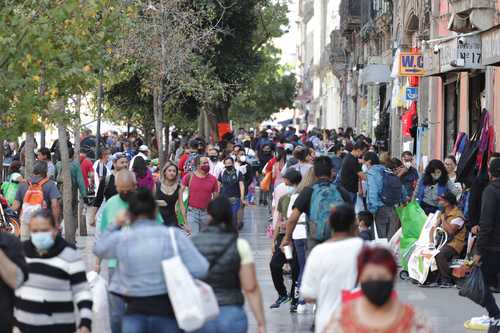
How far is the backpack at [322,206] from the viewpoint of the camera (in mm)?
11895

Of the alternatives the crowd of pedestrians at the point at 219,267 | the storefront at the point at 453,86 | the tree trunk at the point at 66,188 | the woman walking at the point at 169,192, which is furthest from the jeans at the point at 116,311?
the storefront at the point at 453,86

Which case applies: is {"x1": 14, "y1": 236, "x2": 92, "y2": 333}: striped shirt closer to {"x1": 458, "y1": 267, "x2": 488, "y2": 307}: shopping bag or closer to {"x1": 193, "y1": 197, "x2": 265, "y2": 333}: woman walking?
{"x1": 193, "y1": 197, "x2": 265, "y2": 333}: woman walking

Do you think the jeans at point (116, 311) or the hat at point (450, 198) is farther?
the hat at point (450, 198)

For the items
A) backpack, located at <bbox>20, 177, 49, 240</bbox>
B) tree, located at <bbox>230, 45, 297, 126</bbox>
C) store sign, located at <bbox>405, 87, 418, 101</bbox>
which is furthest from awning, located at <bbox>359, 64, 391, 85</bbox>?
tree, located at <bbox>230, 45, 297, 126</bbox>

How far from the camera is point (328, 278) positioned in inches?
327

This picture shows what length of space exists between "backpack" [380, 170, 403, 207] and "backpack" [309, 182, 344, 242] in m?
7.05

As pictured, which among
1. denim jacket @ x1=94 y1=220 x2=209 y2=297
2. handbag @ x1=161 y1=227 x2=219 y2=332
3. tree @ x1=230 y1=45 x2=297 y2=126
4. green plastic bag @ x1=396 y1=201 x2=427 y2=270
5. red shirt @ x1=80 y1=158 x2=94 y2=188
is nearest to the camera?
handbag @ x1=161 y1=227 x2=219 y2=332

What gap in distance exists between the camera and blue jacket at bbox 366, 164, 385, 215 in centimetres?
1908

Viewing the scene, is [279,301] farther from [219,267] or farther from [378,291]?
[378,291]

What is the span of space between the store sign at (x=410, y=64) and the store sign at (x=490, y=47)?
785 cm

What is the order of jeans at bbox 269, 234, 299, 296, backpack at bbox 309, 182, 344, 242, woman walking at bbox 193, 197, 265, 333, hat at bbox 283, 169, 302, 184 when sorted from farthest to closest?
hat at bbox 283, 169, 302, 184 → jeans at bbox 269, 234, 299, 296 → backpack at bbox 309, 182, 344, 242 → woman walking at bbox 193, 197, 265, 333

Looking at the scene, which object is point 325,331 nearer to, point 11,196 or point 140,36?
point 11,196

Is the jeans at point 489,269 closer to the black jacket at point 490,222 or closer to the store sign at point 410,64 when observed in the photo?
the black jacket at point 490,222

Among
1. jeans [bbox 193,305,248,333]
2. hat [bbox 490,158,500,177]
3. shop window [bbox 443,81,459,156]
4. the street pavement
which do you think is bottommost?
the street pavement
